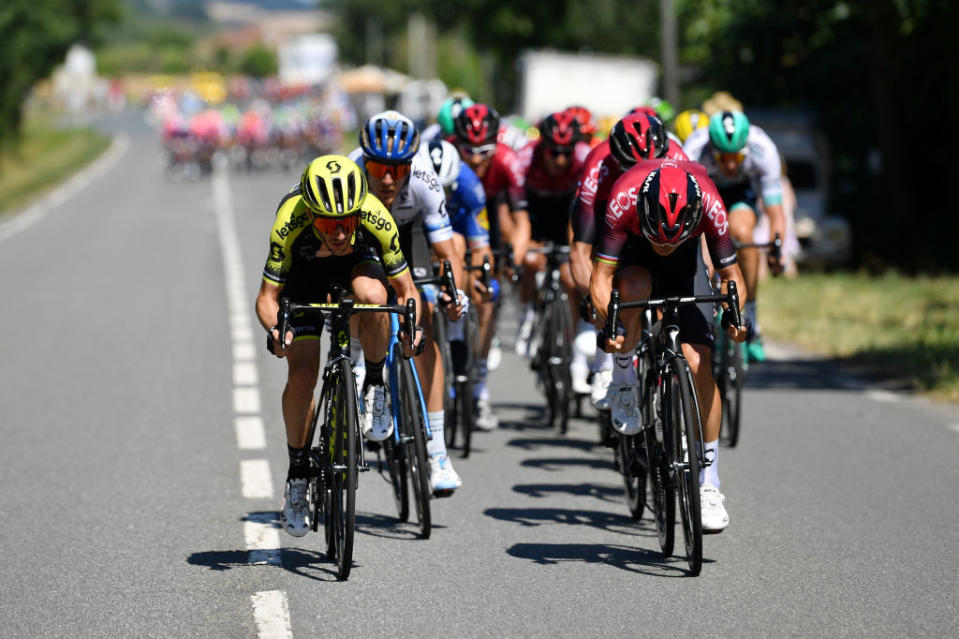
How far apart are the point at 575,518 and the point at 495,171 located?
137 inches

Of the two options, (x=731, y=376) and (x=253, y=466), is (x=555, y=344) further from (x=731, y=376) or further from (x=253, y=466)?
(x=253, y=466)

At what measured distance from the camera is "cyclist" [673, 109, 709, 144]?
11000 millimetres

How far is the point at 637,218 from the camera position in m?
6.84

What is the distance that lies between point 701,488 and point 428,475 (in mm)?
1290

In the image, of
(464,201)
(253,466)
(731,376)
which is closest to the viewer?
(253,466)

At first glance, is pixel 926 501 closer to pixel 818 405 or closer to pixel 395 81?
pixel 818 405

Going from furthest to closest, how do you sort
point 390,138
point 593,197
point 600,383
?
point 600,383 < point 593,197 < point 390,138

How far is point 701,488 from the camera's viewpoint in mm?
6711

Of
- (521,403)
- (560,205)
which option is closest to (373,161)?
(560,205)

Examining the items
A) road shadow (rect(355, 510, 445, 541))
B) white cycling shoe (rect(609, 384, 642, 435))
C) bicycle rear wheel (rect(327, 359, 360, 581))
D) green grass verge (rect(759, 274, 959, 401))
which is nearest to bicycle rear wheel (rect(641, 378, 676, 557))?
white cycling shoe (rect(609, 384, 642, 435))

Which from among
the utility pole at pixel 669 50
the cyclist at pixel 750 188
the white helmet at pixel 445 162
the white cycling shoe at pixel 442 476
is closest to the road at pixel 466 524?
the white cycling shoe at pixel 442 476

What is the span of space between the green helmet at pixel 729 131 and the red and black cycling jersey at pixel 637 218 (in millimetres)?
2348

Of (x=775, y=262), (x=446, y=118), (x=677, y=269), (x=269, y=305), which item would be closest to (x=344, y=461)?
(x=269, y=305)

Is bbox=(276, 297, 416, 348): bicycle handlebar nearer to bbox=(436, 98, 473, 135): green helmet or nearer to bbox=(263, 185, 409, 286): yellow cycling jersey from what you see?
bbox=(263, 185, 409, 286): yellow cycling jersey
